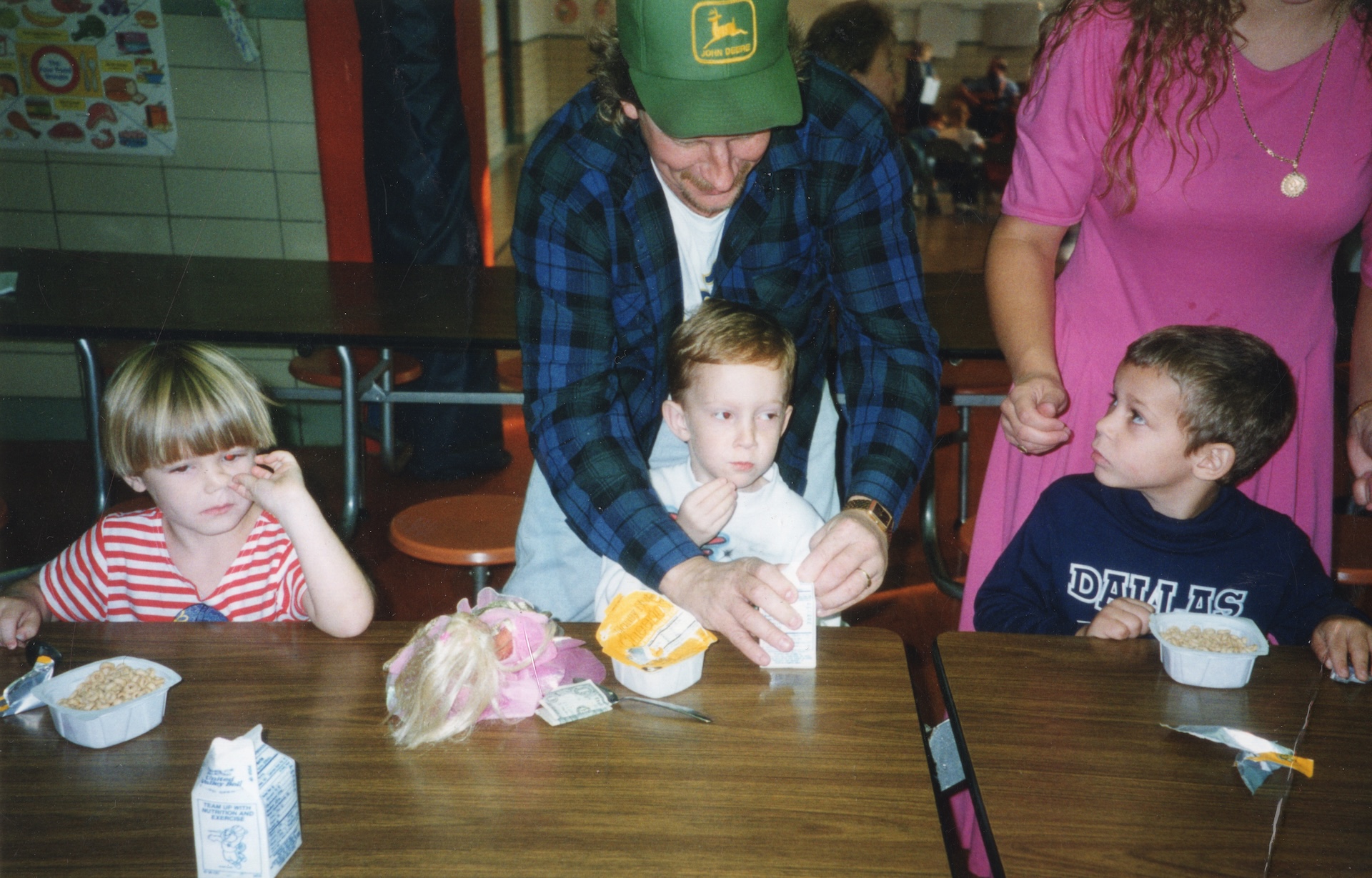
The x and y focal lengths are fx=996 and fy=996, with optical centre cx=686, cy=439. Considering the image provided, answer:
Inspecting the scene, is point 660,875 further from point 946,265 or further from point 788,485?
point 946,265

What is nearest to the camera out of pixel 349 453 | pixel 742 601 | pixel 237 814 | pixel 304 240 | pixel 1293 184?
pixel 237 814

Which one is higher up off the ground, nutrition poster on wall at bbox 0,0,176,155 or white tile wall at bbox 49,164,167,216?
nutrition poster on wall at bbox 0,0,176,155

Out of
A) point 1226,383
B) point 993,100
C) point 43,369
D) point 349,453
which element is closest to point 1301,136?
point 1226,383

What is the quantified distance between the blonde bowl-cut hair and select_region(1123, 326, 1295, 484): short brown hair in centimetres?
152

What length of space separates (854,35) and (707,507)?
2.57 metres

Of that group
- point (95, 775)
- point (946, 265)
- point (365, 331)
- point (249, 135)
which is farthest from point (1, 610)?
point (946, 265)

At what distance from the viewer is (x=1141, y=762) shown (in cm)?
112

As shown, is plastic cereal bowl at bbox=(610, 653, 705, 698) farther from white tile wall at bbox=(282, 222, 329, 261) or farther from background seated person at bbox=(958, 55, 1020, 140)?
background seated person at bbox=(958, 55, 1020, 140)

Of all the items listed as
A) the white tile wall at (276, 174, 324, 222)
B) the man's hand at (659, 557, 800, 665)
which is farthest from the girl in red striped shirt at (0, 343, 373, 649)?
the white tile wall at (276, 174, 324, 222)

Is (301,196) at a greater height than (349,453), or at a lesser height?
greater

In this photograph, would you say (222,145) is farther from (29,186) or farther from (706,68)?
(706,68)

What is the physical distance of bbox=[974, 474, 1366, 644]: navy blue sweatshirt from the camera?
1.62 m

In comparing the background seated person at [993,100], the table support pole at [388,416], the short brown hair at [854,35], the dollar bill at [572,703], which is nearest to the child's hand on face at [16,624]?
the dollar bill at [572,703]

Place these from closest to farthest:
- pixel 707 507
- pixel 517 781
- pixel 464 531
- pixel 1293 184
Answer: pixel 517 781 → pixel 1293 184 → pixel 707 507 → pixel 464 531
